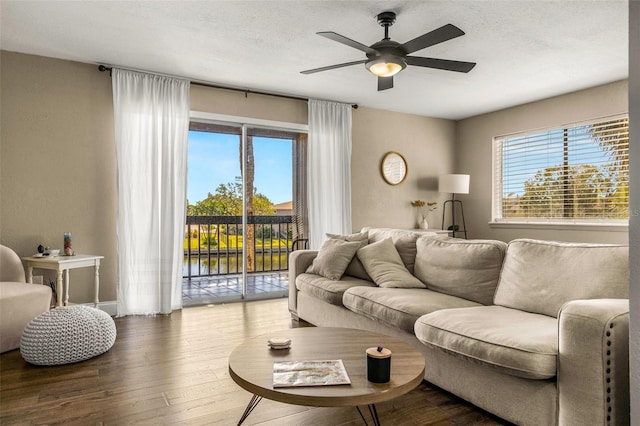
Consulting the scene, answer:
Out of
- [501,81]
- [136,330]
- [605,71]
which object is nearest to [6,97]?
[136,330]

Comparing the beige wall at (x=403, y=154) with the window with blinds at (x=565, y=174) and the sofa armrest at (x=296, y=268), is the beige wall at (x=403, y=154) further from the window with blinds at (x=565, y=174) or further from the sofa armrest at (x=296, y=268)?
the sofa armrest at (x=296, y=268)

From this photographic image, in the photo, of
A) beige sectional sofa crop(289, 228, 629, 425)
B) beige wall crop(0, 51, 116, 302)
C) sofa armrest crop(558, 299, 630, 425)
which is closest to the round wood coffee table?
beige sectional sofa crop(289, 228, 629, 425)

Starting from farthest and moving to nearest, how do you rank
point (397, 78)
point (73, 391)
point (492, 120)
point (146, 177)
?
point (492, 120) < point (397, 78) < point (146, 177) < point (73, 391)

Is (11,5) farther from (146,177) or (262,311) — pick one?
(262,311)

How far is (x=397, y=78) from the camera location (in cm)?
451

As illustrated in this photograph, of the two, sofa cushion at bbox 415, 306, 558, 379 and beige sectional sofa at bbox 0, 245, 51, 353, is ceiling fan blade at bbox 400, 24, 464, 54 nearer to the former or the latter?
sofa cushion at bbox 415, 306, 558, 379

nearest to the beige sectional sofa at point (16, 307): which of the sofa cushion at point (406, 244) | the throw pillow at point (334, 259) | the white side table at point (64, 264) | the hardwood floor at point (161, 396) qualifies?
the hardwood floor at point (161, 396)

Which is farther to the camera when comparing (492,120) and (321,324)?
(492,120)

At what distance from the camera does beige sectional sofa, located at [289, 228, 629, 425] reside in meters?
1.61

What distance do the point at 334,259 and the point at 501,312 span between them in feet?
5.23

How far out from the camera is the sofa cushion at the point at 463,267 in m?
2.75

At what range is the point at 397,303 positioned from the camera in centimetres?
263

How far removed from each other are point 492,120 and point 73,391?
5861mm

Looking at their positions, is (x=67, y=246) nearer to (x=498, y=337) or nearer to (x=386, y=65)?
(x=386, y=65)
